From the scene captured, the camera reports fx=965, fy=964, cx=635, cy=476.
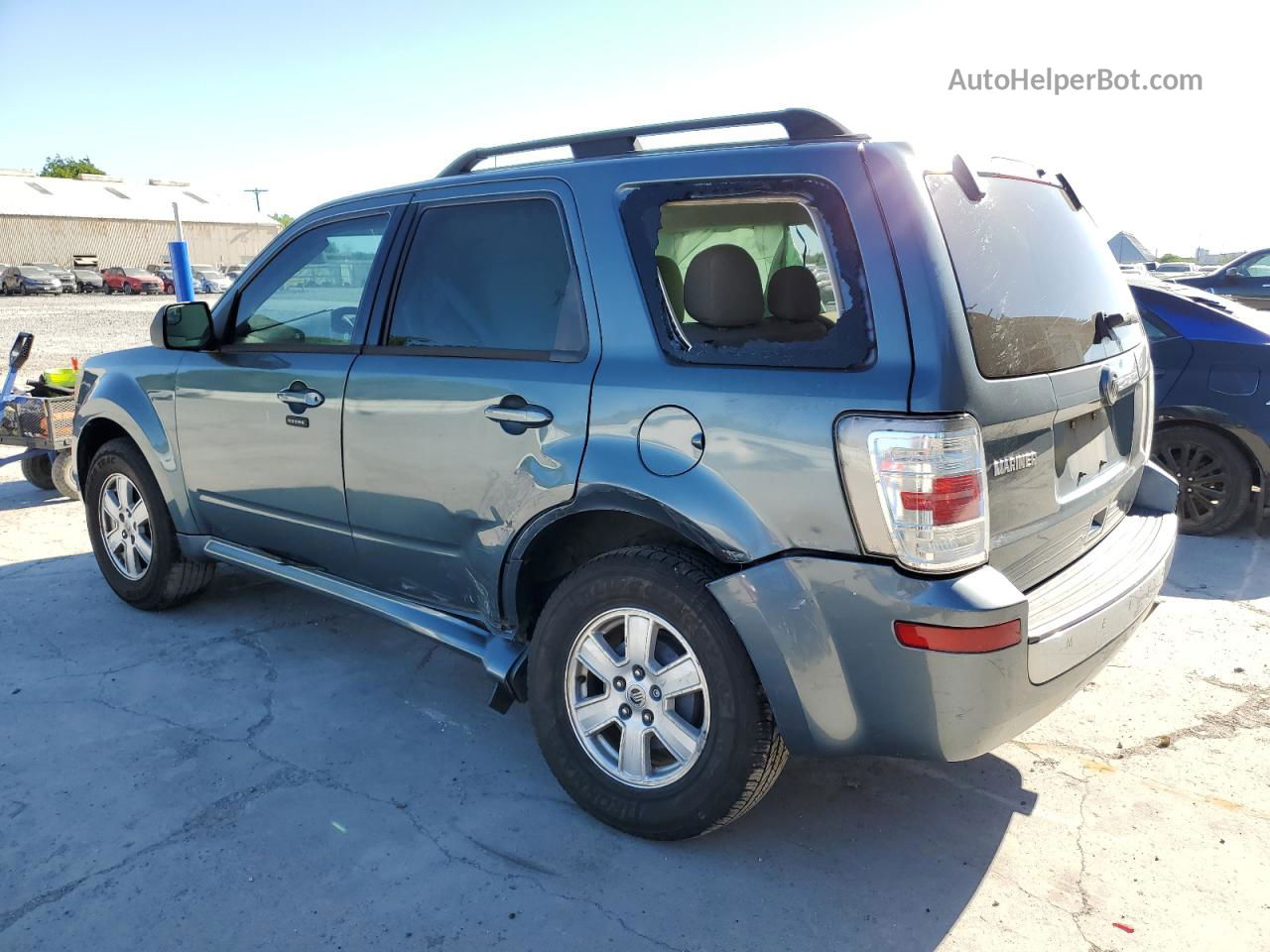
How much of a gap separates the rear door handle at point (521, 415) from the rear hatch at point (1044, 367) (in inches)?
48.6

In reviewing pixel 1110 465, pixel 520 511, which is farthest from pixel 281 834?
pixel 1110 465

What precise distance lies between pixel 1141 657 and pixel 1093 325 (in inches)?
75.9

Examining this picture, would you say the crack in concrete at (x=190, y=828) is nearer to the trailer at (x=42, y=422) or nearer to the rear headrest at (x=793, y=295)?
the rear headrest at (x=793, y=295)

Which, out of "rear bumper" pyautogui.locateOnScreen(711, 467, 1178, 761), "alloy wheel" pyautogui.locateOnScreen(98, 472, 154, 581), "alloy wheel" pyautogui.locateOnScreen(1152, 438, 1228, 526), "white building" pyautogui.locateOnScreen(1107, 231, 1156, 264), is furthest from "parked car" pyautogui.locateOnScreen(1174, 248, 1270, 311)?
"white building" pyautogui.locateOnScreen(1107, 231, 1156, 264)

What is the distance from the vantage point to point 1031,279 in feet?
8.76

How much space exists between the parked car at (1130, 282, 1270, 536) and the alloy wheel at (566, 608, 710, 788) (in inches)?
172

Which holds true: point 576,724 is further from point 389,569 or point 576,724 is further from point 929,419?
point 929,419

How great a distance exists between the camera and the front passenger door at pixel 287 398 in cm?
360

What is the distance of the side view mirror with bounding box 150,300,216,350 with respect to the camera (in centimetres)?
406

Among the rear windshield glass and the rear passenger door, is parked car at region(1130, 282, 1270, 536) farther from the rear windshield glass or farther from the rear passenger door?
the rear passenger door

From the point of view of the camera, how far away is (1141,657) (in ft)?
13.7

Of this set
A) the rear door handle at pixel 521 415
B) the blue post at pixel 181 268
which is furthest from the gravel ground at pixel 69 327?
the rear door handle at pixel 521 415

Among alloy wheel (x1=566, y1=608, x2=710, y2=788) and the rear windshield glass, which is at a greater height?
the rear windshield glass

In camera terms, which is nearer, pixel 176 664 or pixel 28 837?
pixel 28 837
